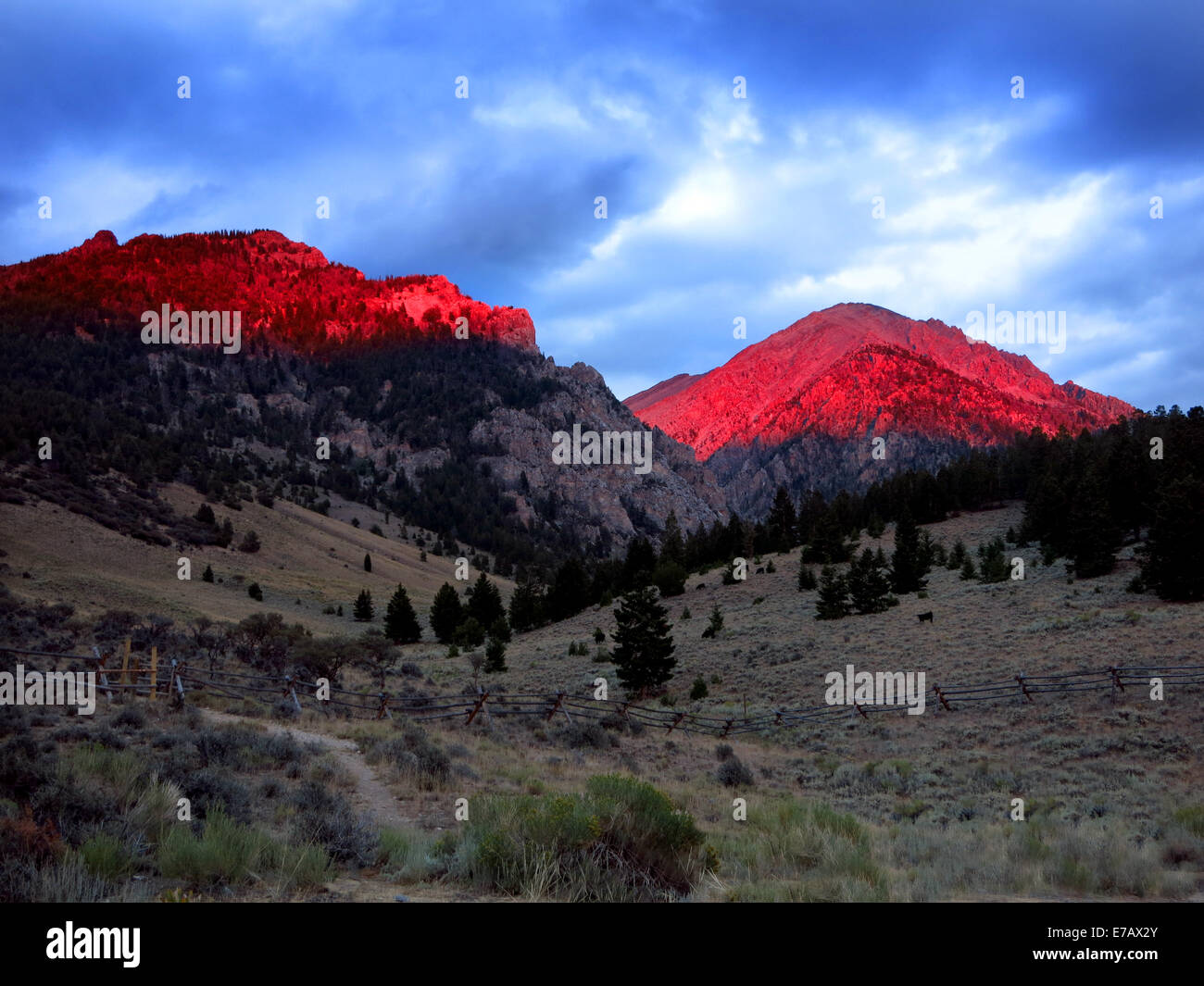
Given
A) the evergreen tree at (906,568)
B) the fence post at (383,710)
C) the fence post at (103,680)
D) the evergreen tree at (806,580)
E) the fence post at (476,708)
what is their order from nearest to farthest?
the fence post at (103,680) < the fence post at (383,710) < the fence post at (476,708) < the evergreen tree at (906,568) < the evergreen tree at (806,580)

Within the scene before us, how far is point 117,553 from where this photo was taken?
2304 inches

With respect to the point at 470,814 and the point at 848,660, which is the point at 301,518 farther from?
the point at 470,814

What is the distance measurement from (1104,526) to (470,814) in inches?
1718

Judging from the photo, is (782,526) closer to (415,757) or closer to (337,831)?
(415,757)

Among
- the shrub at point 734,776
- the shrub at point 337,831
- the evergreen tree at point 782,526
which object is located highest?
the evergreen tree at point 782,526

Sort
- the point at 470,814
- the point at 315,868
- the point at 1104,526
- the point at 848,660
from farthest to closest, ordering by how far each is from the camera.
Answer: the point at 1104,526 < the point at 848,660 < the point at 470,814 < the point at 315,868

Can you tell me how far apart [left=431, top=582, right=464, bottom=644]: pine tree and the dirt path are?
41348mm

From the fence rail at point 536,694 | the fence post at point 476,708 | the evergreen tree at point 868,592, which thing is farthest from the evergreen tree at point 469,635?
the fence post at point 476,708

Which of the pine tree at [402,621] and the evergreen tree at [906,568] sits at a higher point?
the evergreen tree at [906,568]

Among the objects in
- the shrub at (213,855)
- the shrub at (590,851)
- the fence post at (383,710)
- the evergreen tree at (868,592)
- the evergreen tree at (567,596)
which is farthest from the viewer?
the evergreen tree at (567,596)

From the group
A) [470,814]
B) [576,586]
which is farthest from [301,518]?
[470,814]

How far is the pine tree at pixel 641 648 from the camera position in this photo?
3512cm

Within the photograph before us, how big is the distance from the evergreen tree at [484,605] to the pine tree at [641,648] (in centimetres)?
2561

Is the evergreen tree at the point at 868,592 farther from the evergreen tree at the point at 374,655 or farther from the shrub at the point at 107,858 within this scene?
the shrub at the point at 107,858
